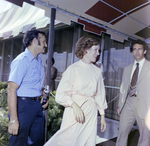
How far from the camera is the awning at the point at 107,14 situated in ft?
7.88

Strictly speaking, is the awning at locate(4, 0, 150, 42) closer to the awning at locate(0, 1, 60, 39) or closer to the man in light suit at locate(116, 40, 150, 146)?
the awning at locate(0, 1, 60, 39)

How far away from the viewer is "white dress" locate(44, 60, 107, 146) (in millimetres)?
1688

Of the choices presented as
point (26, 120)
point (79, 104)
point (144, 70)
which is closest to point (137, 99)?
point (144, 70)

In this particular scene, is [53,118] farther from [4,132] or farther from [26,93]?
[26,93]

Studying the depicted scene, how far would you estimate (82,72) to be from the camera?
1.78m

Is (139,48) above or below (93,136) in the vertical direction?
above

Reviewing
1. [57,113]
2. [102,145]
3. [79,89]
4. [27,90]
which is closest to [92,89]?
[79,89]

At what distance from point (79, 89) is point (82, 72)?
0.60 ft

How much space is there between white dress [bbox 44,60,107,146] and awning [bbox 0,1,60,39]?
3.23 ft

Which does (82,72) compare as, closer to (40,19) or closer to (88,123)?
(88,123)

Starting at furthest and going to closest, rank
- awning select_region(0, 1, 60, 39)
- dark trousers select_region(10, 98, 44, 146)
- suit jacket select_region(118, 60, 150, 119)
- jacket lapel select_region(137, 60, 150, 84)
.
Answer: jacket lapel select_region(137, 60, 150, 84) < suit jacket select_region(118, 60, 150, 119) < awning select_region(0, 1, 60, 39) < dark trousers select_region(10, 98, 44, 146)

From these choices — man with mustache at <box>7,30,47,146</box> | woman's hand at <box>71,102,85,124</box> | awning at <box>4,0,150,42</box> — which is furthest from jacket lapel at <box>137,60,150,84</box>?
man with mustache at <box>7,30,47,146</box>

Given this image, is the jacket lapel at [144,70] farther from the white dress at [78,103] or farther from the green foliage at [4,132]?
the green foliage at [4,132]

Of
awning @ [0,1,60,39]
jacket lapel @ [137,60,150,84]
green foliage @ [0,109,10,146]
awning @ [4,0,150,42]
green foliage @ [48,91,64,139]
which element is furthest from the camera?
green foliage @ [48,91,64,139]
